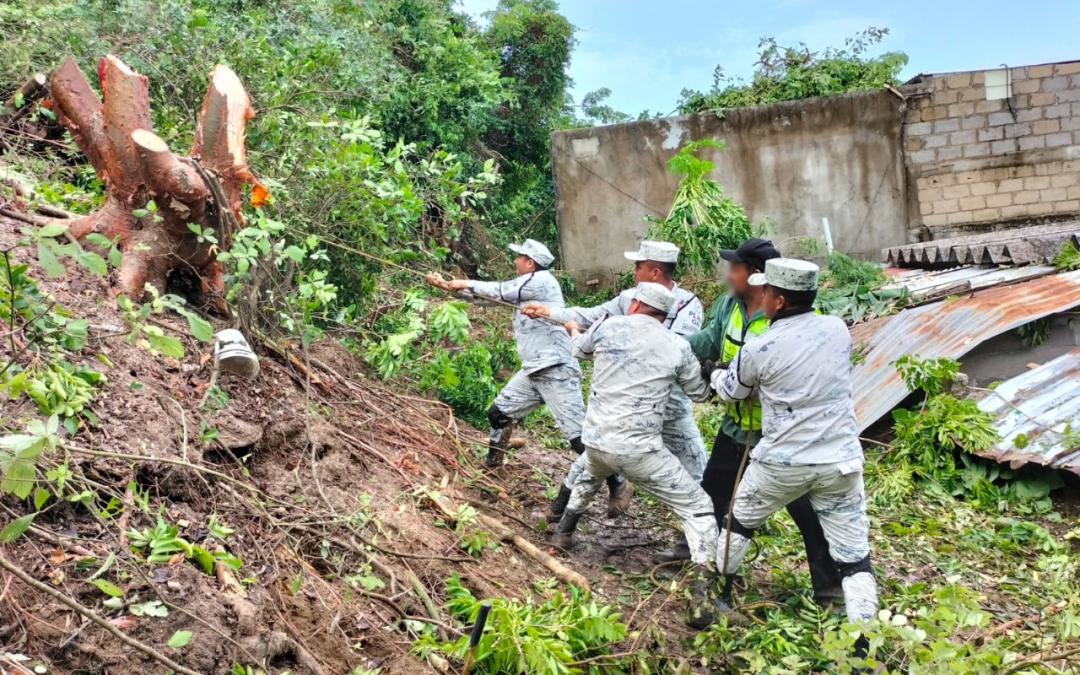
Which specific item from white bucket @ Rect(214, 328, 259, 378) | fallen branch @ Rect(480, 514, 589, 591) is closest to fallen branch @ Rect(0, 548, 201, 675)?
white bucket @ Rect(214, 328, 259, 378)

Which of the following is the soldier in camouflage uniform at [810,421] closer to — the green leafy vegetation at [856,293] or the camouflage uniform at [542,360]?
the camouflage uniform at [542,360]

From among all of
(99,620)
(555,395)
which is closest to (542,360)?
(555,395)

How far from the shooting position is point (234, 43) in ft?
24.0

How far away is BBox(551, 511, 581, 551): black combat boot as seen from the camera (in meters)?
5.08

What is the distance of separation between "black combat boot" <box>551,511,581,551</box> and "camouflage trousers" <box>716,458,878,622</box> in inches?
54.2

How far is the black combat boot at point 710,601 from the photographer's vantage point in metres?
4.20

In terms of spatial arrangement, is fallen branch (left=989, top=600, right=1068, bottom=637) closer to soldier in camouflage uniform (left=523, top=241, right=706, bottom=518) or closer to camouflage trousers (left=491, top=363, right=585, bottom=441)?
soldier in camouflage uniform (left=523, top=241, right=706, bottom=518)

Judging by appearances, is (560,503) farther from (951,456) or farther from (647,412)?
(951,456)

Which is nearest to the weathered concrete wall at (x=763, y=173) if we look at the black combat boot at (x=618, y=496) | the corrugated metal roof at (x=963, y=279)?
the corrugated metal roof at (x=963, y=279)

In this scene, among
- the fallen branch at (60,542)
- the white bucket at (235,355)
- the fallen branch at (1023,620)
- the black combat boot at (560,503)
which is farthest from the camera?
the black combat boot at (560,503)

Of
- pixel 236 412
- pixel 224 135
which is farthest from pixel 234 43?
pixel 236 412

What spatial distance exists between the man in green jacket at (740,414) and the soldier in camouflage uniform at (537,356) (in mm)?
1210

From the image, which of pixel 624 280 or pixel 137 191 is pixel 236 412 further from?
pixel 624 280

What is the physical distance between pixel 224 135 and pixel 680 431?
10.9 feet
